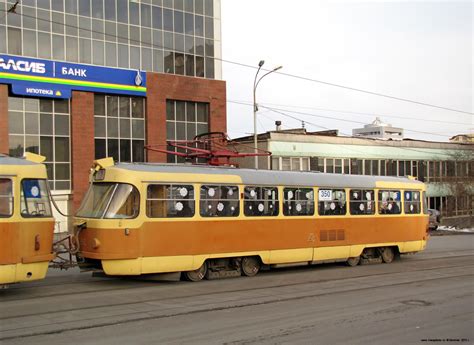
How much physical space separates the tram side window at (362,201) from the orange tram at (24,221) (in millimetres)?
8902

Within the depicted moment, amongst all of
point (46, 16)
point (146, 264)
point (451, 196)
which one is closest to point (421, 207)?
point (146, 264)

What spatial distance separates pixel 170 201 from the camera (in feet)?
41.0

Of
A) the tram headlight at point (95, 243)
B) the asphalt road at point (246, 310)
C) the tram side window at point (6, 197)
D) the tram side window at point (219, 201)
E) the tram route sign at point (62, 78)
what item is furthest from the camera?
the tram route sign at point (62, 78)

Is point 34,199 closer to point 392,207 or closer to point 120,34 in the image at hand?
point 392,207

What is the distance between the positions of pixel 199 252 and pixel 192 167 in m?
2.02

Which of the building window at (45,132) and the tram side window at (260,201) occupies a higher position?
the building window at (45,132)

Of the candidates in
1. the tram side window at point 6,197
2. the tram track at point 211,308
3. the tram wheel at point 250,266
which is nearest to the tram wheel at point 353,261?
the tram track at point 211,308

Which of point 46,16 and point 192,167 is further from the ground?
point 46,16

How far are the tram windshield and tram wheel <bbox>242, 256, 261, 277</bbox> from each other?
3357 millimetres

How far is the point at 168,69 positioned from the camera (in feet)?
125

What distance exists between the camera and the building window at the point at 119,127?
35.6 m

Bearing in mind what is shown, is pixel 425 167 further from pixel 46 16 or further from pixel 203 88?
pixel 46 16

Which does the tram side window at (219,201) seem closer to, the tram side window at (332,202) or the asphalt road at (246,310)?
the asphalt road at (246,310)

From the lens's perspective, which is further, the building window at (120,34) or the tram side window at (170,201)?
the building window at (120,34)
